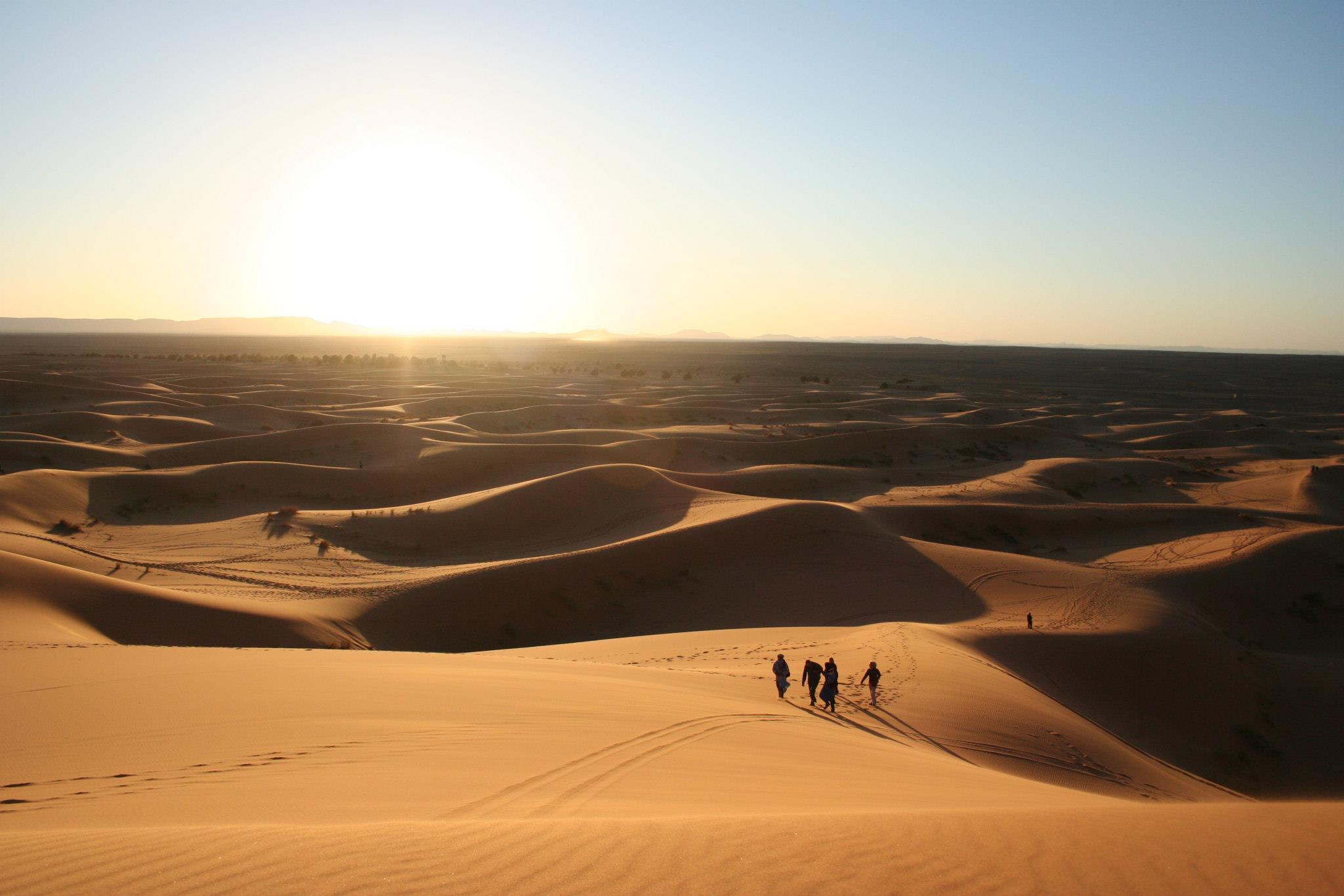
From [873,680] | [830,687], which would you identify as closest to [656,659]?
[830,687]

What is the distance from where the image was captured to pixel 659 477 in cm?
2377

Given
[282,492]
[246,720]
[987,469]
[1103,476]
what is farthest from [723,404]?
[246,720]

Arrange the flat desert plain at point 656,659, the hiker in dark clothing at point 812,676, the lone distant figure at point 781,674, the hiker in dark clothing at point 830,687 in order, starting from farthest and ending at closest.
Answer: the lone distant figure at point 781,674, the hiker in dark clothing at point 812,676, the hiker in dark clothing at point 830,687, the flat desert plain at point 656,659

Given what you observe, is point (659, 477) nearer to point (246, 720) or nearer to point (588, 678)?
point (588, 678)

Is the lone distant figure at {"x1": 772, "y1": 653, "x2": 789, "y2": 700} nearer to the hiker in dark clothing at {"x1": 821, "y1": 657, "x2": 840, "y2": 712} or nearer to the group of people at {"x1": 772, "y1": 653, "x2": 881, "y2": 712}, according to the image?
the group of people at {"x1": 772, "y1": 653, "x2": 881, "y2": 712}

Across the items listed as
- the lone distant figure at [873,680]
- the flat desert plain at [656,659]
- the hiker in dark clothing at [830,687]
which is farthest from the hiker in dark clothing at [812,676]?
the lone distant figure at [873,680]

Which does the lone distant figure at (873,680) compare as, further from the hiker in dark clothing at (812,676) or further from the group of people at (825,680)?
the hiker in dark clothing at (812,676)

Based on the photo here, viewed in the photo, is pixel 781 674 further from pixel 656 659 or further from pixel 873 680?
pixel 656 659

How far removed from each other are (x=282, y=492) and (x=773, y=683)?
17466mm

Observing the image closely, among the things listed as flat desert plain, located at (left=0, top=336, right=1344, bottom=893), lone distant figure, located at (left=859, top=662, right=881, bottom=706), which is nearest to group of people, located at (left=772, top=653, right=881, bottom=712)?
lone distant figure, located at (left=859, top=662, right=881, bottom=706)

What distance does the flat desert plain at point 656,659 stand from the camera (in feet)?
13.8

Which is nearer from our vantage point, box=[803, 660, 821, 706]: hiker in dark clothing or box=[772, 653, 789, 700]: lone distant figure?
box=[803, 660, 821, 706]: hiker in dark clothing

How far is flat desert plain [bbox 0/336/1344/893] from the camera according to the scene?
420cm

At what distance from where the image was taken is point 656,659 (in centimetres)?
1230
